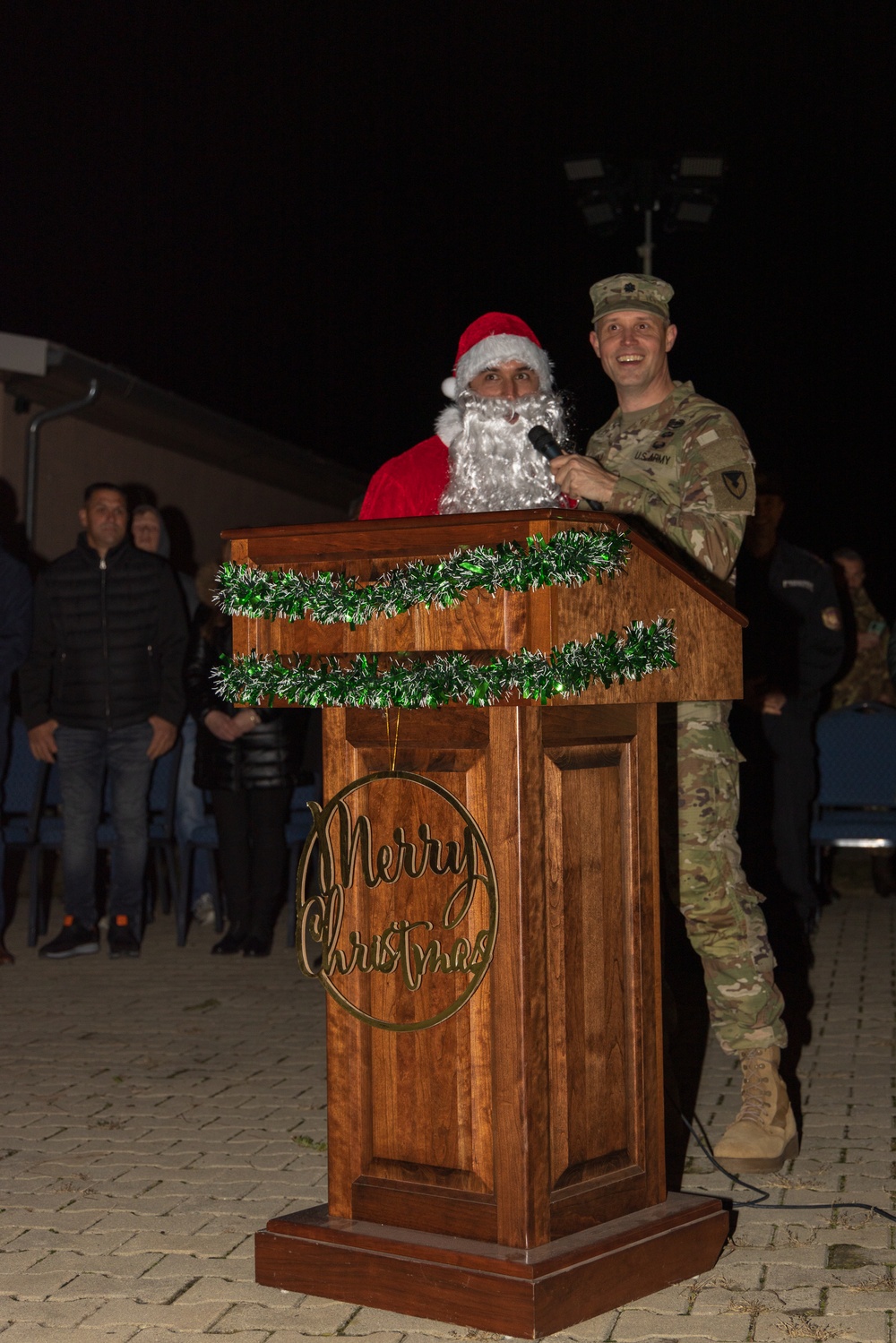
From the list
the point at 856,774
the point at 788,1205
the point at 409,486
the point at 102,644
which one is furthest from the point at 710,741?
the point at 856,774

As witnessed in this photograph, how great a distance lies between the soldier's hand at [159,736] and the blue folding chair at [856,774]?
3.53 m

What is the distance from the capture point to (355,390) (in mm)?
43156

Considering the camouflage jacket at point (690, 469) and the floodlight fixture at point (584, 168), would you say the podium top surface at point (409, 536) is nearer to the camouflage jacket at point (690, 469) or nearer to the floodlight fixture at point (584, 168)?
the camouflage jacket at point (690, 469)

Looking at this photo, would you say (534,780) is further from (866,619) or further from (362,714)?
(866,619)

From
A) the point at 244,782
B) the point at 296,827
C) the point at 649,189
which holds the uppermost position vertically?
the point at 649,189

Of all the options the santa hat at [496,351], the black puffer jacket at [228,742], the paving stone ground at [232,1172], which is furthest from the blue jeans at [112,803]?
the santa hat at [496,351]

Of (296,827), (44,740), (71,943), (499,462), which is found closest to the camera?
(499,462)

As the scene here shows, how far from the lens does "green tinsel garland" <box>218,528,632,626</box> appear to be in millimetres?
3375

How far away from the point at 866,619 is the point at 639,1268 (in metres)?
8.88

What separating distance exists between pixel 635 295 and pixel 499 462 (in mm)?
608

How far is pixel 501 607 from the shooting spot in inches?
136

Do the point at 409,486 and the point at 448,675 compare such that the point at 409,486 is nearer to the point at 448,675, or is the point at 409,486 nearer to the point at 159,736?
the point at 448,675

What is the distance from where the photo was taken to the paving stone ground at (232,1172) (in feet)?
11.9

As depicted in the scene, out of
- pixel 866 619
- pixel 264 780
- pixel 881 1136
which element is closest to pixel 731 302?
pixel 866 619
